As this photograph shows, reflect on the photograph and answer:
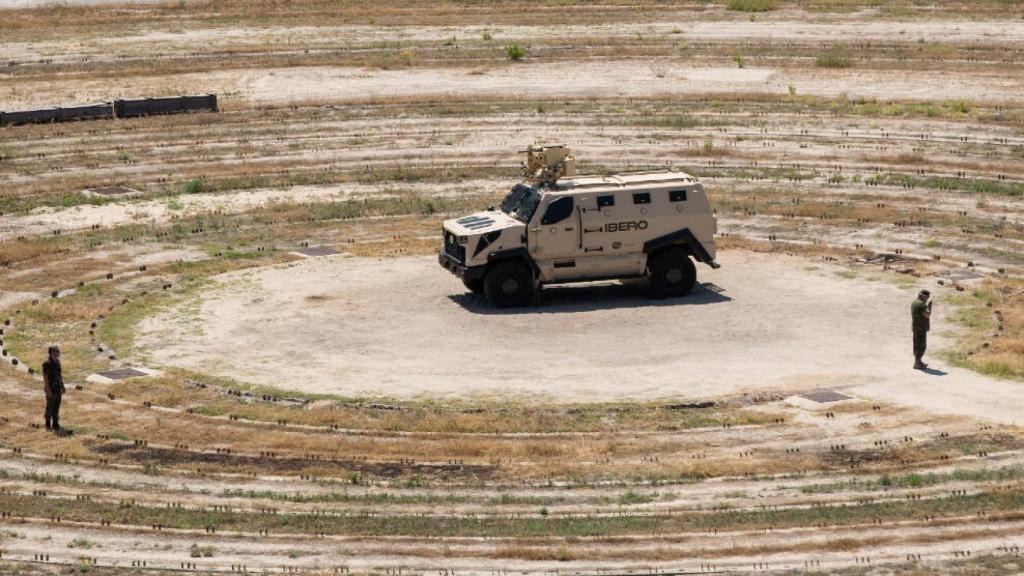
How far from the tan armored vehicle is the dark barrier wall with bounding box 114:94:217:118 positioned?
79.3 feet

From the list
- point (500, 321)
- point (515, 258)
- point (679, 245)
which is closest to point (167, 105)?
point (515, 258)

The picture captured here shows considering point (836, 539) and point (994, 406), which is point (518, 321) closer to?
point (994, 406)

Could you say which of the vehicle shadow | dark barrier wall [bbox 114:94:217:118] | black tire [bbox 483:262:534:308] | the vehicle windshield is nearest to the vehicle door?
the vehicle windshield

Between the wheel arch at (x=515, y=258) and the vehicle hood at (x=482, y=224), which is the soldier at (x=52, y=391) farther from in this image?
the wheel arch at (x=515, y=258)

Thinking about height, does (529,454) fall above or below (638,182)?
below

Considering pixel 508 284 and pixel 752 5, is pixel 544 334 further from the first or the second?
pixel 752 5

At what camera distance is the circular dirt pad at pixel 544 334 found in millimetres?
31234

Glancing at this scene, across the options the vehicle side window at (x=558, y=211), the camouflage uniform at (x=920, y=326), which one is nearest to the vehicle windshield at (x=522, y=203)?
the vehicle side window at (x=558, y=211)

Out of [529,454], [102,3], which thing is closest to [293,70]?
[102,3]

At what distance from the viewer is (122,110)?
58219 millimetres

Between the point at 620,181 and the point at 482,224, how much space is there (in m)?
3.30

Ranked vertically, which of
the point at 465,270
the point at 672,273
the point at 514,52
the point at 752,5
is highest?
the point at 752,5

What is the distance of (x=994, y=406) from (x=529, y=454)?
8.34 m

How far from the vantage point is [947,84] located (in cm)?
6059
